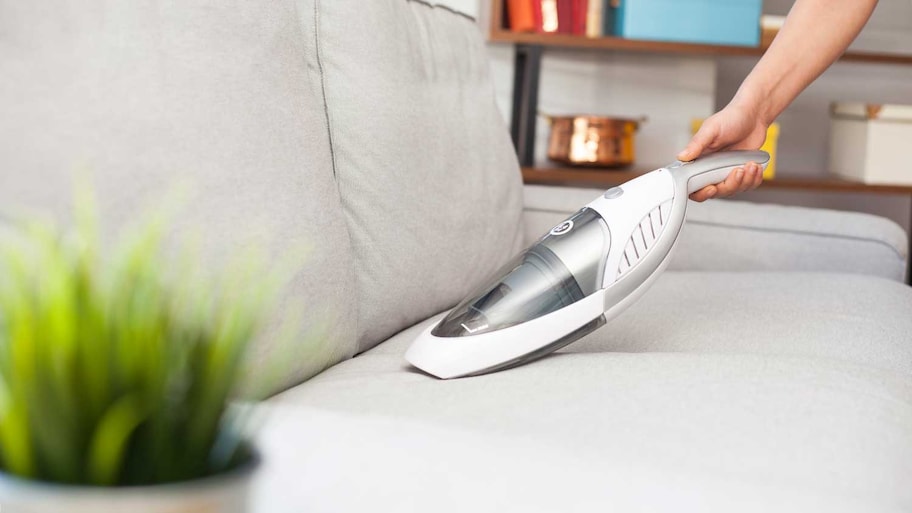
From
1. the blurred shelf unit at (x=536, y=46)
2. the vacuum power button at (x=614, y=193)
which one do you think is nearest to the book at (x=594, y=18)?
the blurred shelf unit at (x=536, y=46)

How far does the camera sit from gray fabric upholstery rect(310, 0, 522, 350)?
1.25m

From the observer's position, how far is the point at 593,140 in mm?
3033

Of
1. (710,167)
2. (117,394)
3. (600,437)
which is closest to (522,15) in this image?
(710,167)

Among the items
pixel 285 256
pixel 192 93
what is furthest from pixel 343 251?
pixel 192 93

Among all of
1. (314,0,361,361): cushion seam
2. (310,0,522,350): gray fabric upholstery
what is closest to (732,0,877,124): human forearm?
(310,0,522,350): gray fabric upholstery

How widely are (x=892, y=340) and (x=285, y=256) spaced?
2.60 feet

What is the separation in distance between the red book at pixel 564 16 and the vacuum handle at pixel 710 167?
184cm

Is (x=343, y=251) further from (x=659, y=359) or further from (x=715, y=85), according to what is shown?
(x=715, y=85)

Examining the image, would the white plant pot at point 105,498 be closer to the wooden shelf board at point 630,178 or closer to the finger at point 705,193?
the finger at point 705,193

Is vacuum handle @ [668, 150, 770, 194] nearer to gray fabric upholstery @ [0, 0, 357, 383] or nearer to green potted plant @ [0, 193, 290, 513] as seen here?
gray fabric upholstery @ [0, 0, 357, 383]

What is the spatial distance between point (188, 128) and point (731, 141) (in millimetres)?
929

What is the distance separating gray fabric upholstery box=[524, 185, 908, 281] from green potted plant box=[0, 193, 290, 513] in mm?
1531

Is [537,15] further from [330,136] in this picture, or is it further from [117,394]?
[117,394]

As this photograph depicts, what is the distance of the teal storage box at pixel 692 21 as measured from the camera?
121 inches
